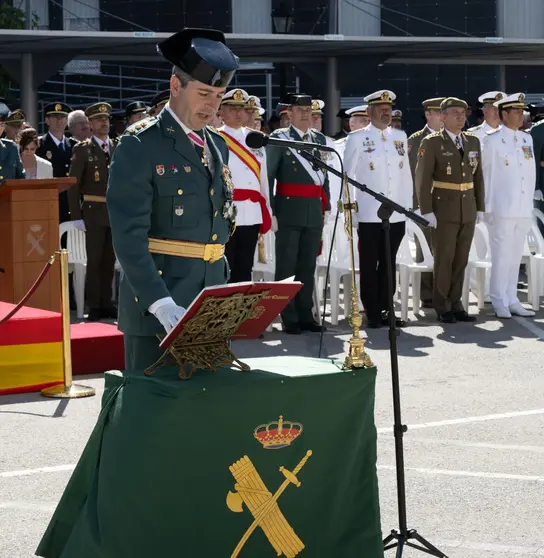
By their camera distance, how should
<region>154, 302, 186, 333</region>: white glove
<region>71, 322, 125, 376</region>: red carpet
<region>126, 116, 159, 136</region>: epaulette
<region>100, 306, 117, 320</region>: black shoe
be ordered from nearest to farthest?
<region>154, 302, 186, 333</region>: white glove, <region>126, 116, 159, 136</region>: epaulette, <region>71, 322, 125, 376</region>: red carpet, <region>100, 306, 117, 320</region>: black shoe

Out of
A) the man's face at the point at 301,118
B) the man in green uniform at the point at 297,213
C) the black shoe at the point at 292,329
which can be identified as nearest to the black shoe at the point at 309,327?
the man in green uniform at the point at 297,213

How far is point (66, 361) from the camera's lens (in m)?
8.32

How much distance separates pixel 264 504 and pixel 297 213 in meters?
6.67

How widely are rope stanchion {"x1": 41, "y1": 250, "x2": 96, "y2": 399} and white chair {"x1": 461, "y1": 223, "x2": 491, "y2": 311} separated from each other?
15.6 feet

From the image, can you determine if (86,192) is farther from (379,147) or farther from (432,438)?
(432,438)

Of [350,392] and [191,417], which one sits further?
[350,392]

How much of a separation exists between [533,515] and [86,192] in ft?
22.7

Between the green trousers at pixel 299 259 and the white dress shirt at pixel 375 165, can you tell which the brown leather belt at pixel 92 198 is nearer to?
the green trousers at pixel 299 259

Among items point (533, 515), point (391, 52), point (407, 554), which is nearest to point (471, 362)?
point (533, 515)

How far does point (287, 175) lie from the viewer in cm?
1097

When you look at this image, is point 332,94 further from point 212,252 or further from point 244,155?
point 212,252

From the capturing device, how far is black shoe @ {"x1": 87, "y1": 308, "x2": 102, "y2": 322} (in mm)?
11461

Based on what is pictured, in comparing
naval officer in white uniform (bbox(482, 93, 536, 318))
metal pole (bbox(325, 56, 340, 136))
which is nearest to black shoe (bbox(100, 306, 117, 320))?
naval officer in white uniform (bbox(482, 93, 536, 318))

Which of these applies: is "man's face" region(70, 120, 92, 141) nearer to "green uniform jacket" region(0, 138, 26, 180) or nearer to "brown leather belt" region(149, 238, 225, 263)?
"green uniform jacket" region(0, 138, 26, 180)
